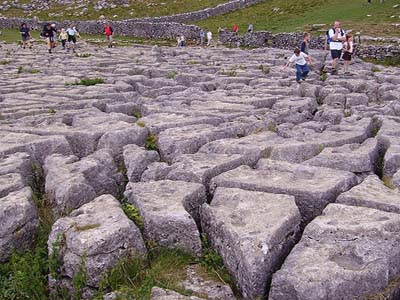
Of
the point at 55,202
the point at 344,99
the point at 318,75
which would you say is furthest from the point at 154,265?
the point at 318,75

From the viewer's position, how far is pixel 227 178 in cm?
707

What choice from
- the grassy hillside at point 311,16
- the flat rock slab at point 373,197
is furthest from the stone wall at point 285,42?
the flat rock slab at point 373,197

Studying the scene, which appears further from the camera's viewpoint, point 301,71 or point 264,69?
point 264,69

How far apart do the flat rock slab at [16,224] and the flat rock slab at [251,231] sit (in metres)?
2.19

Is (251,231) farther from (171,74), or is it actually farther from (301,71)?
(171,74)

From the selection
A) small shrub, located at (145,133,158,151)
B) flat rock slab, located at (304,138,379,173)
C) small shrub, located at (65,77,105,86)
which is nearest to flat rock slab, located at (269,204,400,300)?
flat rock slab, located at (304,138,379,173)

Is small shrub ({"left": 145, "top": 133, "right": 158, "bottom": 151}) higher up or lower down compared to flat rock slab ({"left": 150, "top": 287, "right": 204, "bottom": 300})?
higher up

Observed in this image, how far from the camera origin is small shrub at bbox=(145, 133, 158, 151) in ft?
30.6

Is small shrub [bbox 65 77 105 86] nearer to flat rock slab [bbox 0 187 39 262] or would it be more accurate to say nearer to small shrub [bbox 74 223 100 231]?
flat rock slab [bbox 0 187 39 262]

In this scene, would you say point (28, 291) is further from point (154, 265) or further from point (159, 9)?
point (159, 9)

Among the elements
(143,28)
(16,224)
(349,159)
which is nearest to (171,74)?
(349,159)

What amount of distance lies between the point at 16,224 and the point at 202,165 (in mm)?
2768

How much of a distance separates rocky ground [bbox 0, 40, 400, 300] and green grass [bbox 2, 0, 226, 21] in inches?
1421

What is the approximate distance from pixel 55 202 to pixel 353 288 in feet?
13.7
